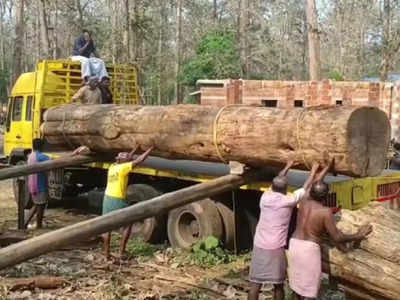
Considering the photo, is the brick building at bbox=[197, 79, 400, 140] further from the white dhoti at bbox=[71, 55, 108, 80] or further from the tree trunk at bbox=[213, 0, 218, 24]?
the tree trunk at bbox=[213, 0, 218, 24]

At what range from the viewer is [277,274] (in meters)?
5.74

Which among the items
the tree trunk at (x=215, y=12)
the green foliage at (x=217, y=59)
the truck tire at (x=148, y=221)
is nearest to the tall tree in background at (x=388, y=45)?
the green foliage at (x=217, y=59)

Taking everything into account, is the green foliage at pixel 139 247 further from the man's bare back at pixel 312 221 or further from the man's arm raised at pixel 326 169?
the man's bare back at pixel 312 221

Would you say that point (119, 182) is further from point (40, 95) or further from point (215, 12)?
point (215, 12)

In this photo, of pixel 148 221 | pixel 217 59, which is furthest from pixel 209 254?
pixel 217 59

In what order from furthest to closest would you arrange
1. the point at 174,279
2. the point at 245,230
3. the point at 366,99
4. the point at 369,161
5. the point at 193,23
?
1. the point at 193,23
2. the point at 366,99
3. the point at 245,230
4. the point at 174,279
5. the point at 369,161

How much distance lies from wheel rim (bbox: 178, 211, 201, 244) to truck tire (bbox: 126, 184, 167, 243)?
1.54 ft

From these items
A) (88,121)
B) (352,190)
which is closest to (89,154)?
(88,121)

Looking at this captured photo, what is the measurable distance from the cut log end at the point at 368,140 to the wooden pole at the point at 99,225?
60.7 inches

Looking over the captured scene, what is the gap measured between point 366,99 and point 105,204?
13794 mm

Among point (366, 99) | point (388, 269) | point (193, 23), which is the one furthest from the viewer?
point (193, 23)

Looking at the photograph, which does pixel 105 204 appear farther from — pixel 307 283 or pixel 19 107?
pixel 19 107

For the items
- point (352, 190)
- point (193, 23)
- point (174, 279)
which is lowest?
point (174, 279)

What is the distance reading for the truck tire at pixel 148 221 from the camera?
30.0 ft
